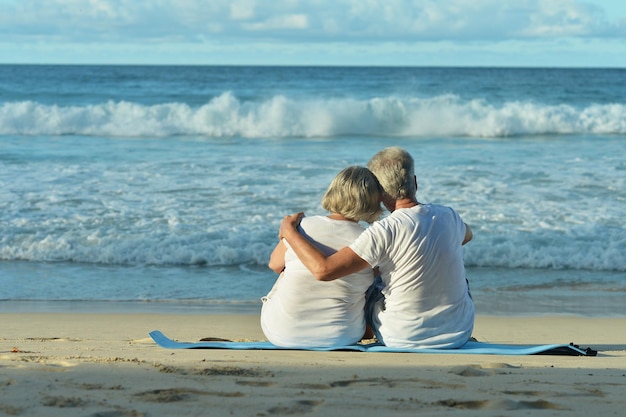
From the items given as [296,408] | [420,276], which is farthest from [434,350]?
[296,408]

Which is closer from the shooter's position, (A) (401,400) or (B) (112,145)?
(A) (401,400)

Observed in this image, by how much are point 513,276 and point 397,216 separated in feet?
14.2

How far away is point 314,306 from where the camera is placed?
13.6 ft

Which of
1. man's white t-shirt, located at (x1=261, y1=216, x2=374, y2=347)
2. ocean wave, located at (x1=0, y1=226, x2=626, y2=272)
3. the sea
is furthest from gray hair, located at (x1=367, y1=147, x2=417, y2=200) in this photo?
ocean wave, located at (x1=0, y1=226, x2=626, y2=272)

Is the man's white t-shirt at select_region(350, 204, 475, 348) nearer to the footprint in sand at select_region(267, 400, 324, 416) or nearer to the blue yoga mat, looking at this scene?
the blue yoga mat

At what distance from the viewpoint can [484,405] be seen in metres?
2.92

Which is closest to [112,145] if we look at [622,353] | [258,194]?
[258,194]

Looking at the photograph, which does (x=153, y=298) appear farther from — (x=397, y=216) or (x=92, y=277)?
(x=397, y=216)

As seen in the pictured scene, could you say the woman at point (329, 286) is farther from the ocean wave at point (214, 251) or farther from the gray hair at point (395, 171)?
the ocean wave at point (214, 251)

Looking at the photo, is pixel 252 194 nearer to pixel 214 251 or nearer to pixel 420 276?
pixel 214 251

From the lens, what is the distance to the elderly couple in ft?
12.9

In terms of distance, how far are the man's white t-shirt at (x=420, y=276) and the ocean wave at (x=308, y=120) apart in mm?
17763

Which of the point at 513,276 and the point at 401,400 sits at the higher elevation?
the point at 401,400

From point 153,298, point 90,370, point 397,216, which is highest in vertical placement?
point 397,216
